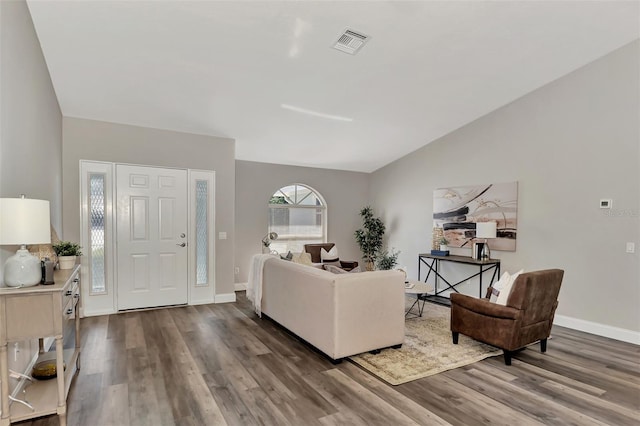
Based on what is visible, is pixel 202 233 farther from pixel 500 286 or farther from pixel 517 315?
pixel 517 315

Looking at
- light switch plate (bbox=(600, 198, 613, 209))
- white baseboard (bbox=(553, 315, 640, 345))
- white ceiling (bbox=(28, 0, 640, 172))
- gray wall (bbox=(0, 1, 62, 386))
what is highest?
white ceiling (bbox=(28, 0, 640, 172))

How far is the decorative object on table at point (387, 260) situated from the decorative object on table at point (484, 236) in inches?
55.4

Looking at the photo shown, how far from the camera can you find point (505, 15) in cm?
321

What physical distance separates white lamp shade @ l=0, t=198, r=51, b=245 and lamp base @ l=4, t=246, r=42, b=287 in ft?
0.61

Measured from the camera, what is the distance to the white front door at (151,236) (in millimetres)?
4785

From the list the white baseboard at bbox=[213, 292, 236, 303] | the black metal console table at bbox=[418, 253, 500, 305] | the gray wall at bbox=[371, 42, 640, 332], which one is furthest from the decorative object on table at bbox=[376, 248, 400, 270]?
the white baseboard at bbox=[213, 292, 236, 303]

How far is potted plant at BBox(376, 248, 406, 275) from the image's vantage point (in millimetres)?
6008

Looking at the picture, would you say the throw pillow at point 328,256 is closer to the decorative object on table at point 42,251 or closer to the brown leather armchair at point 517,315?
the brown leather armchair at point 517,315

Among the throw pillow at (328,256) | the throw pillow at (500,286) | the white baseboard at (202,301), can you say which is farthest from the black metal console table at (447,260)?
the white baseboard at (202,301)

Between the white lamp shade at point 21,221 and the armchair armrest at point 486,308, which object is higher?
the white lamp shade at point 21,221

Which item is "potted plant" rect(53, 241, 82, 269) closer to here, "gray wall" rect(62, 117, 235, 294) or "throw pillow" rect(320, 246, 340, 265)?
"gray wall" rect(62, 117, 235, 294)

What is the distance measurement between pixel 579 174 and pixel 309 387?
4.13 metres

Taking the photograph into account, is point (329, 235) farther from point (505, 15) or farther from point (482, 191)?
point (505, 15)

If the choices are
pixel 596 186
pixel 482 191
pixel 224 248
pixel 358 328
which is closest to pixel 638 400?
pixel 358 328
